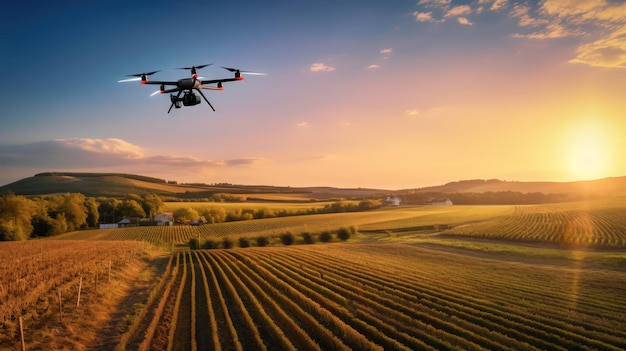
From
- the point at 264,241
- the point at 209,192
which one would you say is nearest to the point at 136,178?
the point at 209,192

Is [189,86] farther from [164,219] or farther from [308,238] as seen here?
[164,219]

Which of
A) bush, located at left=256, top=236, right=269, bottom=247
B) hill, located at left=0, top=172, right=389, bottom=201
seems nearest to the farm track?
bush, located at left=256, top=236, right=269, bottom=247

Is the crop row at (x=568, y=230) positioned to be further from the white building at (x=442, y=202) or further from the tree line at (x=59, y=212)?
the tree line at (x=59, y=212)

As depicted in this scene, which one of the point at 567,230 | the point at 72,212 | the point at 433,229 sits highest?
the point at 72,212

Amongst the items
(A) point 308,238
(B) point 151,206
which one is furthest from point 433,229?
(B) point 151,206

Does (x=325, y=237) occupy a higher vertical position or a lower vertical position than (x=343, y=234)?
lower

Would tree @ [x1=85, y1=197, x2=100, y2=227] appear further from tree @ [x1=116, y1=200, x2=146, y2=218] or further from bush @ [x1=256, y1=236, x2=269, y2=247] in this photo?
bush @ [x1=256, y1=236, x2=269, y2=247]
